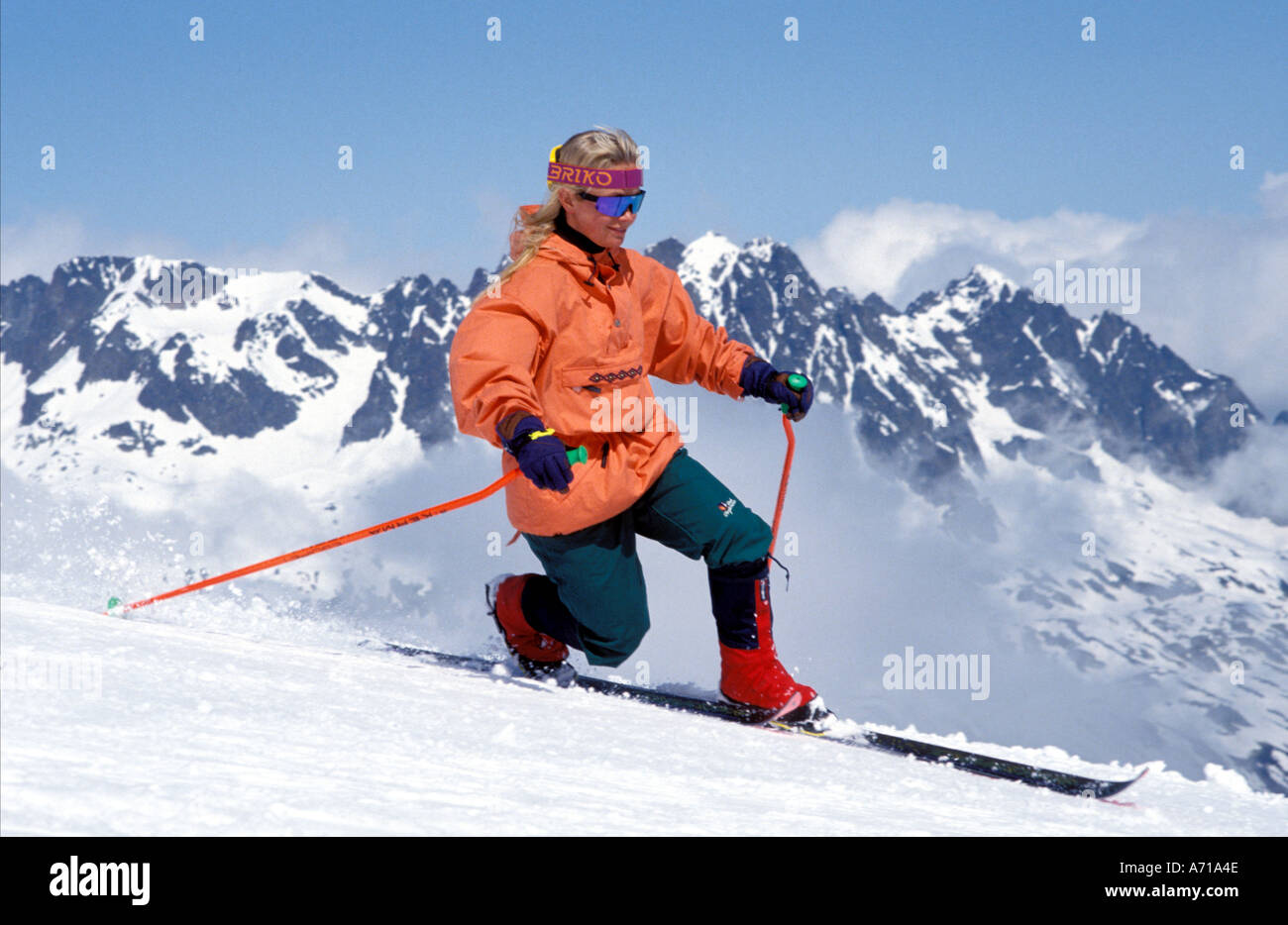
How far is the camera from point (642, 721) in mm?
3486

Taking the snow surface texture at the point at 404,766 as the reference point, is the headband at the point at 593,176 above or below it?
above

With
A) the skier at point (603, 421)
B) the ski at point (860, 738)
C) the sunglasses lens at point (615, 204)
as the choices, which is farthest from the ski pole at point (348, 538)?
the sunglasses lens at point (615, 204)

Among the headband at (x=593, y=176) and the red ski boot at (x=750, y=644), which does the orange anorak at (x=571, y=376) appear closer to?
the headband at (x=593, y=176)

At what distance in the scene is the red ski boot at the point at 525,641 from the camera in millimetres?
4516

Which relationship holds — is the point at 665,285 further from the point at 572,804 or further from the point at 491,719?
the point at 572,804

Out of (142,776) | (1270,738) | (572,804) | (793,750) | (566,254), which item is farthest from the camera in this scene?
(1270,738)

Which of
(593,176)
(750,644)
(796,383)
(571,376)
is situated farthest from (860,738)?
(593,176)

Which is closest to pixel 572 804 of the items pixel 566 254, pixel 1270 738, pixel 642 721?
pixel 642 721

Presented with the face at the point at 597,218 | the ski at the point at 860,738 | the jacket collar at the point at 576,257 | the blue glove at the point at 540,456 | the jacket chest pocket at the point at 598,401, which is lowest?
the ski at the point at 860,738

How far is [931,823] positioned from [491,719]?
1278 mm

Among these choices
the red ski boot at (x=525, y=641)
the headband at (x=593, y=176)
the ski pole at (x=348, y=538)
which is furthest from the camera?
the red ski boot at (x=525, y=641)

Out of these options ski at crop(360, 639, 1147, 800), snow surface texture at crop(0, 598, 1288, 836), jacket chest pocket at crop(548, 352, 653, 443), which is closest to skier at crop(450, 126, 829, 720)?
jacket chest pocket at crop(548, 352, 653, 443)

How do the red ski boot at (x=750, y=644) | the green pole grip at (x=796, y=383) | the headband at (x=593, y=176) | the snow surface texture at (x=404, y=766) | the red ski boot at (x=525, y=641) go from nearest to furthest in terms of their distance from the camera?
the snow surface texture at (x=404, y=766)
the headband at (x=593, y=176)
the red ski boot at (x=750, y=644)
the green pole grip at (x=796, y=383)
the red ski boot at (x=525, y=641)

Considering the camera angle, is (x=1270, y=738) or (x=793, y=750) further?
(x=1270, y=738)
